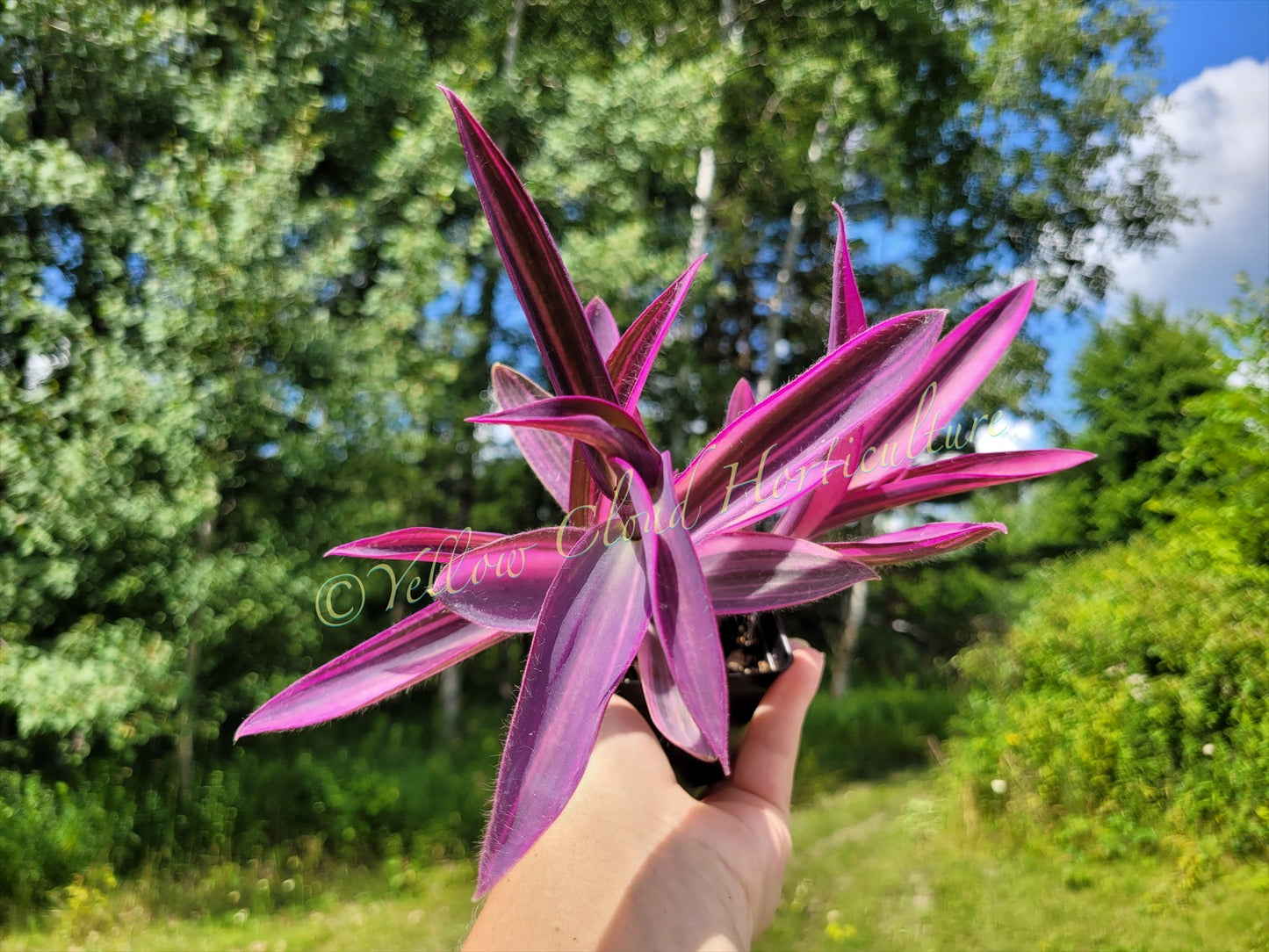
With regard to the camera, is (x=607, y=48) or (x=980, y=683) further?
(x=607, y=48)

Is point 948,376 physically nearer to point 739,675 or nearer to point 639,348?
point 639,348

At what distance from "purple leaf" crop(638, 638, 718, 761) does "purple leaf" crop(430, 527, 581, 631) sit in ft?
0.22

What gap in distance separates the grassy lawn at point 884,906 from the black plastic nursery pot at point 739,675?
2.16 feet

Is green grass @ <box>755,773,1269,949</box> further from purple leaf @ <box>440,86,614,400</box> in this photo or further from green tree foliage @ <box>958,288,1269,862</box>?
purple leaf @ <box>440,86,614,400</box>

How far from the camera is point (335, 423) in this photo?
9.41 ft

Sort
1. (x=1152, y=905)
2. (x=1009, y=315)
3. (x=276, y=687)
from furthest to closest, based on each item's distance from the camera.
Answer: (x=276, y=687) < (x=1152, y=905) < (x=1009, y=315)

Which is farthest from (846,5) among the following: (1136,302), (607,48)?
(1136,302)

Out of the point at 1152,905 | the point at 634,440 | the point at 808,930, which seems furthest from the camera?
the point at 808,930

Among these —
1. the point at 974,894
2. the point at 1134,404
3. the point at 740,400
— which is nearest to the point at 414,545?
the point at 740,400

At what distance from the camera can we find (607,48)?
5262mm

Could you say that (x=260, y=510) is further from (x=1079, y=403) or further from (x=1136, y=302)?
(x=1136, y=302)

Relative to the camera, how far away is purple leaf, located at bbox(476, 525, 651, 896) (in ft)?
1.07

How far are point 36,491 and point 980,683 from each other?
343cm

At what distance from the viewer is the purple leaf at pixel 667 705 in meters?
0.36
